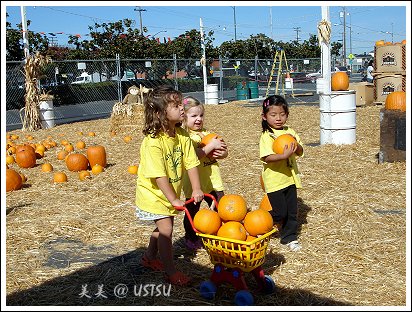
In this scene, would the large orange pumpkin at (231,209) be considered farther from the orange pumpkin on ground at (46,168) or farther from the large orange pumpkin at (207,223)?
the orange pumpkin on ground at (46,168)

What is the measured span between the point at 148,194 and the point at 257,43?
52850mm

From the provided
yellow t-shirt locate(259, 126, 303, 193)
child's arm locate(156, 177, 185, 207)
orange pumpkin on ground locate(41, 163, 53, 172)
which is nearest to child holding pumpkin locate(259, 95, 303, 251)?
yellow t-shirt locate(259, 126, 303, 193)

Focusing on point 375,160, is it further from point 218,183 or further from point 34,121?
point 34,121

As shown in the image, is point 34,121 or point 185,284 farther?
point 34,121

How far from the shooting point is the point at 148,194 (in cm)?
398

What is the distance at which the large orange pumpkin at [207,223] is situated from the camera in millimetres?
3645

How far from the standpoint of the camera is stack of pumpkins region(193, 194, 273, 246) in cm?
360

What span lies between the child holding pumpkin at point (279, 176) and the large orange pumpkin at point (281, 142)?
79 millimetres

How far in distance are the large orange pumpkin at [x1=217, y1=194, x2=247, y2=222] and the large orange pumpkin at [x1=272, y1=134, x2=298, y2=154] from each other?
3.03 feet

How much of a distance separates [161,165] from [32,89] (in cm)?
1308

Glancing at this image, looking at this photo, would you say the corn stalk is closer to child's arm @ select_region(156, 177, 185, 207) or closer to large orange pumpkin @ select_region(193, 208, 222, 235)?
child's arm @ select_region(156, 177, 185, 207)

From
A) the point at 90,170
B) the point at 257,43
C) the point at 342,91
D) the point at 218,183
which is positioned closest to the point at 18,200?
the point at 90,170

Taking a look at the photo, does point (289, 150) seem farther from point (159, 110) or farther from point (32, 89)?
point (32, 89)

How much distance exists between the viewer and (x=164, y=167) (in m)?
3.88
